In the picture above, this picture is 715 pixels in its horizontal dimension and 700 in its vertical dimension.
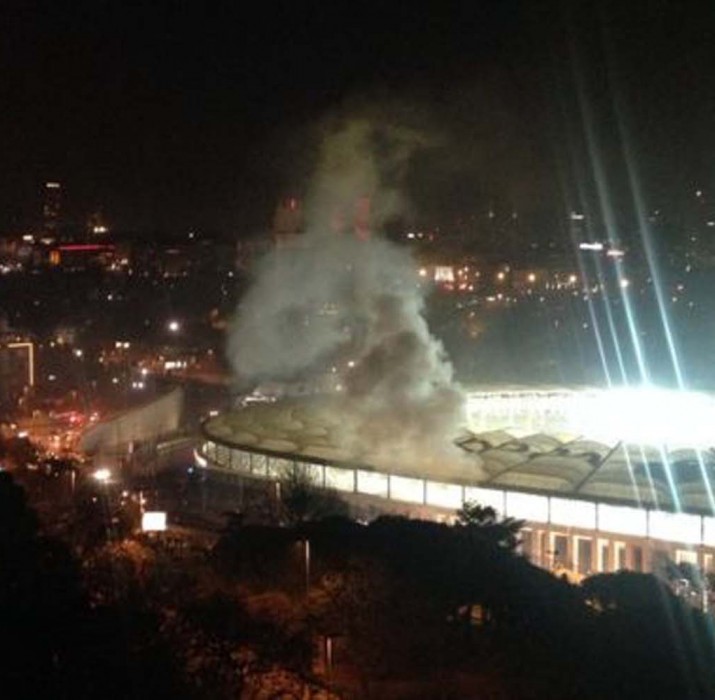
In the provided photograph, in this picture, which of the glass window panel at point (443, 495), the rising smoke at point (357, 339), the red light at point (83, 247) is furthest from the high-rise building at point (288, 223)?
the red light at point (83, 247)

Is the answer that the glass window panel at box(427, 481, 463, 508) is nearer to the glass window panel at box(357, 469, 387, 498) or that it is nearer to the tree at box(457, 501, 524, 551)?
the glass window panel at box(357, 469, 387, 498)

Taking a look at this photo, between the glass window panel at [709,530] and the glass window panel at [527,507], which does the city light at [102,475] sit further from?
the glass window panel at [709,530]

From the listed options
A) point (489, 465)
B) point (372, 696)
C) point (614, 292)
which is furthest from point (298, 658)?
point (614, 292)

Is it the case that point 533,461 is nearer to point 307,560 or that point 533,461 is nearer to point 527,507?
point 527,507

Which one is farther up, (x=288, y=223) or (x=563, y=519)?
(x=288, y=223)

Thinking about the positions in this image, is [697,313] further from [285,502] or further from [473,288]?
[285,502]

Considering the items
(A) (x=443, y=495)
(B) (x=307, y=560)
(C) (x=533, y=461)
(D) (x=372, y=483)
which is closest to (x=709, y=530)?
(C) (x=533, y=461)

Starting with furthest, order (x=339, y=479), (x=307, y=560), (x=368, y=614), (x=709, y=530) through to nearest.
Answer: (x=339, y=479)
(x=709, y=530)
(x=307, y=560)
(x=368, y=614)

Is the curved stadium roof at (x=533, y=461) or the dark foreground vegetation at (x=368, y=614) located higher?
the curved stadium roof at (x=533, y=461)
